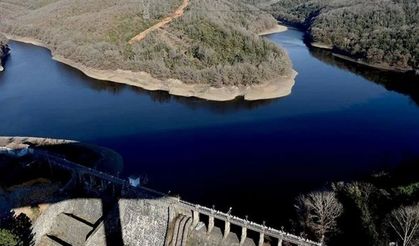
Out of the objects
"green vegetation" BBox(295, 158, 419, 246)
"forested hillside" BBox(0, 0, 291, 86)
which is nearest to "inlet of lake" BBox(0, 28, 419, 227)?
"green vegetation" BBox(295, 158, 419, 246)

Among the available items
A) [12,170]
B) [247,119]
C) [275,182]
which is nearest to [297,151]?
[275,182]

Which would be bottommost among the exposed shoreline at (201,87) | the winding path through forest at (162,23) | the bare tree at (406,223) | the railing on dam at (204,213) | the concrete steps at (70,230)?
the concrete steps at (70,230)

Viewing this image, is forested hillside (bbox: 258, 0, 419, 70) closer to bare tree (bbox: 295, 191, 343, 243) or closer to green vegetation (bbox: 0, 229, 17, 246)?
bare tree (bbox: 295, 191, 343, 243)

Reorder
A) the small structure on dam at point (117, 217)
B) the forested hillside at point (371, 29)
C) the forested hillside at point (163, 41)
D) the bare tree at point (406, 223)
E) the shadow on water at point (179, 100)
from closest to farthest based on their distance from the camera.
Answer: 1. the bare tree at point (406, 223)
2. the small structure on dam at point (117, 217)
3. the shadow on water at point (179, 100)
4. the forested hillside at point (163, 41)
5. the forested hillside at point (371, 29)

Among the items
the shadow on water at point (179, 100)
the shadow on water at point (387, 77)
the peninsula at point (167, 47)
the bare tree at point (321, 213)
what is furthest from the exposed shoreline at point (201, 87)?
the bare tree at point (321, 213)

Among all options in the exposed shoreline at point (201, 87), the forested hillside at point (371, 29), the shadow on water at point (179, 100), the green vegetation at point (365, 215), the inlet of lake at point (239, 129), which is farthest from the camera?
the forested hillside at point (371, 29)

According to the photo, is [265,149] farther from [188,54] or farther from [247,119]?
[188,54]

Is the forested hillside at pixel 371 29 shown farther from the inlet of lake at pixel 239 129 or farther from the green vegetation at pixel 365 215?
the green vegetation at pixel 365 215
